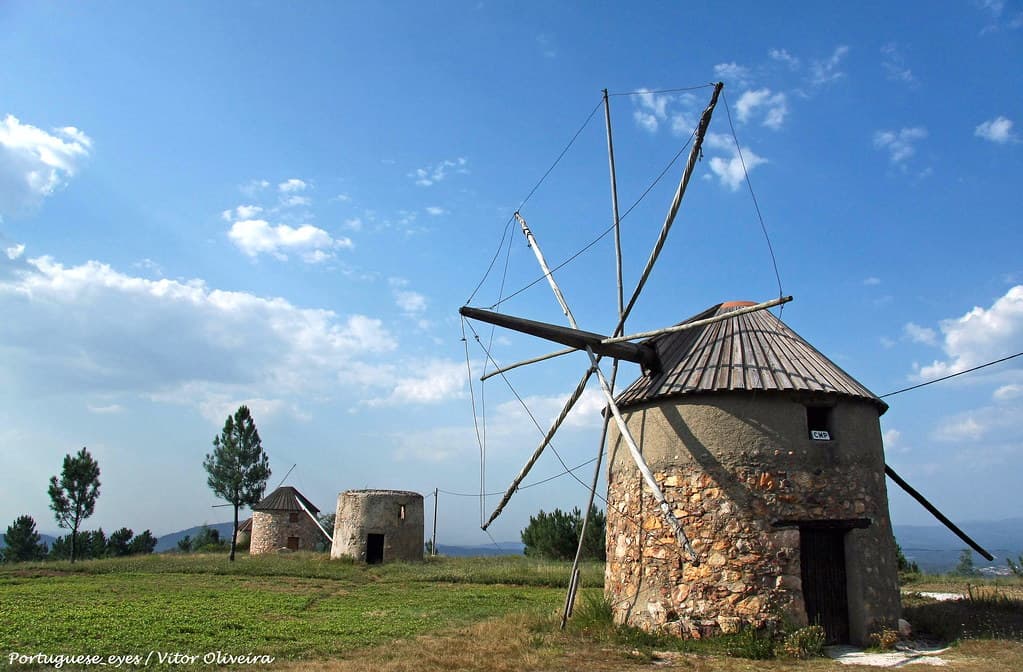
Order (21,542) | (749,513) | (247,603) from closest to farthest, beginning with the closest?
(749,513) < (247,603) < (21,542)

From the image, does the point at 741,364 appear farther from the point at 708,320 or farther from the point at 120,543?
the point at 120,543

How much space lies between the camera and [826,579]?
9781 mm

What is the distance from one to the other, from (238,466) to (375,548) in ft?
34.2

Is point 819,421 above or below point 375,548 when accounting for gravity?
above

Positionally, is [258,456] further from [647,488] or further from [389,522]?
[647,488]

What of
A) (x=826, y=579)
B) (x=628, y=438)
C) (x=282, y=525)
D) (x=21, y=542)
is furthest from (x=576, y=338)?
(x=21, y=542)

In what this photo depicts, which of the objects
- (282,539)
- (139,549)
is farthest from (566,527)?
(139,549)

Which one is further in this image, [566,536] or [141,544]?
[141,544]

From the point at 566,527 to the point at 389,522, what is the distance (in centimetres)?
802

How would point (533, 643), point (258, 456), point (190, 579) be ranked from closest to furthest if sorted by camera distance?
point (533, 643), point (190, 579), point (258, 456)

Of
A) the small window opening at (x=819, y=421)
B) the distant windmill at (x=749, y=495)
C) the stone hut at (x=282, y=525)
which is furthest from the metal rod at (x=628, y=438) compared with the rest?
the stone hut at (x=282, y=525)

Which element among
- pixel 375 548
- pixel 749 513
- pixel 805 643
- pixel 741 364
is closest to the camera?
pixel 805 643

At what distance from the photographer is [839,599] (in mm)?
9781

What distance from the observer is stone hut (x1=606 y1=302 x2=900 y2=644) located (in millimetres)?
9461
